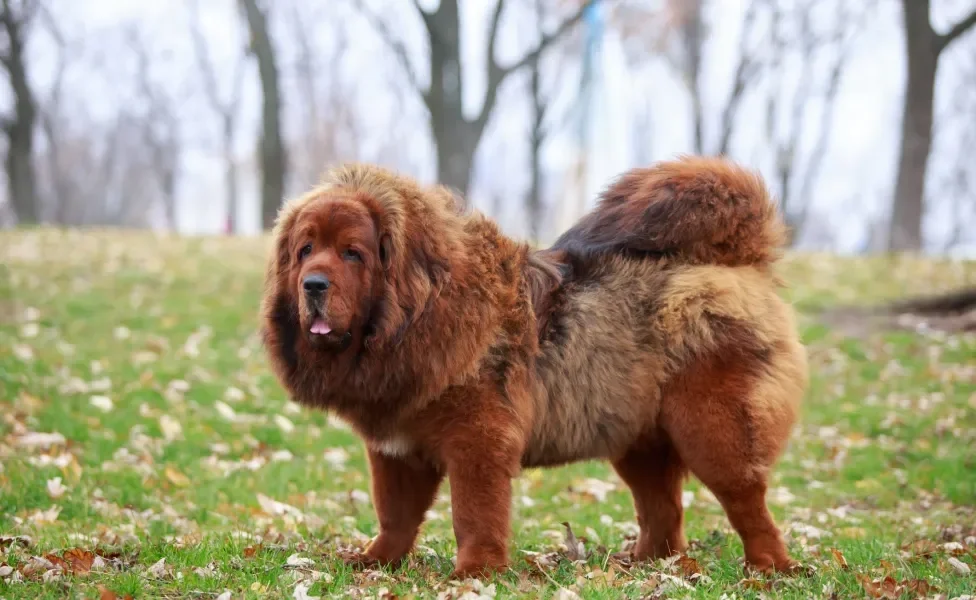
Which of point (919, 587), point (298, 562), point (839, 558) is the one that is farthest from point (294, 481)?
point (919, 587)

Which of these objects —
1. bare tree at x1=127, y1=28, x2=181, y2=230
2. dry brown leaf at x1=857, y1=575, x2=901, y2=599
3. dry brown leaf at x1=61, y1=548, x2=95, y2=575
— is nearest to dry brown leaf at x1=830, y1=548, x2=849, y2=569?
dry brown leaf at x1=857, y1=575, x2=901, y2=599

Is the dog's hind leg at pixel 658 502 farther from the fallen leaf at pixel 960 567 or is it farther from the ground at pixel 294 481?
the fallen leaf at pixel 960 567

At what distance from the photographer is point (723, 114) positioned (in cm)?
2789

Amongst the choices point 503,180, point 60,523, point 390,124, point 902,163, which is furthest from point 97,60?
point 60,523

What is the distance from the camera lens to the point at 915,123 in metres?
16.4

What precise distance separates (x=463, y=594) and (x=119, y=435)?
16.2 ft

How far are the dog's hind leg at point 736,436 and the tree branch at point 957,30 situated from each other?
13393 mm

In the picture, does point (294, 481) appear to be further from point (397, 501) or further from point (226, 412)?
point (397, 501)

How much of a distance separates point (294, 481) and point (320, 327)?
134 inches

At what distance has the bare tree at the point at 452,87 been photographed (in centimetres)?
1463

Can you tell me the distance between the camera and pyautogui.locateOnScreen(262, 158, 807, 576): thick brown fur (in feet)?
14.2

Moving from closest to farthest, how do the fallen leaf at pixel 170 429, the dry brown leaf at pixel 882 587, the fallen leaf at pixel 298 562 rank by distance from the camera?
the dry brown leaf at pixel 882 587
the fallen leaf at pixel 298 562
the fallen leaf at pixel 170 429

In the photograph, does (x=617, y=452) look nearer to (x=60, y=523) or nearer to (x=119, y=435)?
(x=60, y=523)

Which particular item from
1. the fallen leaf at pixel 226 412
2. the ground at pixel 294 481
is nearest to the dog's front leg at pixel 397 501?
the ground at pixel 294 481
